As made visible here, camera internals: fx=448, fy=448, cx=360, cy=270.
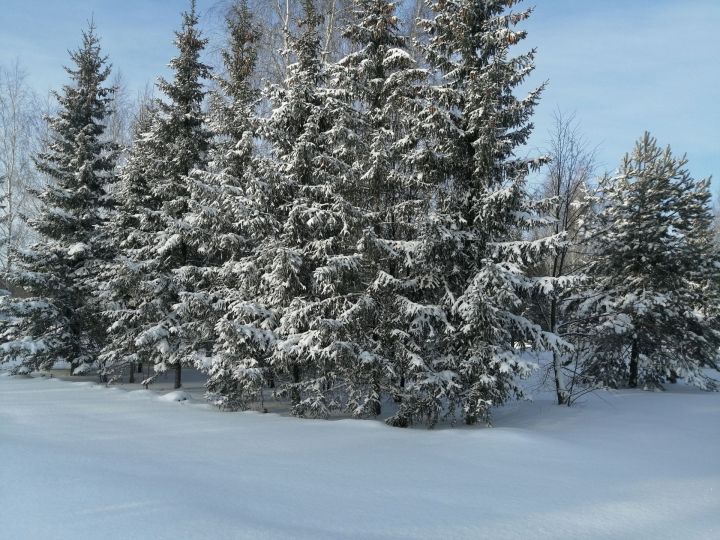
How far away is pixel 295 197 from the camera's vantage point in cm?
1209

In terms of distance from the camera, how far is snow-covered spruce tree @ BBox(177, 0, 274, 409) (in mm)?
11453

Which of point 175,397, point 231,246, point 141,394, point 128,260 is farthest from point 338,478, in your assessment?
point 128,260

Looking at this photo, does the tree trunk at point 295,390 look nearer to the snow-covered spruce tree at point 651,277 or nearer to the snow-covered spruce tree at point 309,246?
the snow-covered spruce tree at point 309,246

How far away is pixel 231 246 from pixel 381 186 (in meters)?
4.50

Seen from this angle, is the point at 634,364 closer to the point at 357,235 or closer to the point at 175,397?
the point at 357,235

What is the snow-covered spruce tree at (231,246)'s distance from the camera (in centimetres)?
1145

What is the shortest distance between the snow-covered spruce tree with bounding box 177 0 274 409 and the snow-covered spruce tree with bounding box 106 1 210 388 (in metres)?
0.67

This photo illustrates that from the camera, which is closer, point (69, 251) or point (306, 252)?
point (306, 252)

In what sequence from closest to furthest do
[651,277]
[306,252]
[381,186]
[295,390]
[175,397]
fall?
[306,252], [381,186], [295,390], [175,397], [651,277]

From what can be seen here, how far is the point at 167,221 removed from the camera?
46.0 ft

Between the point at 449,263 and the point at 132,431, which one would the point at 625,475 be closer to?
the point at 449,263

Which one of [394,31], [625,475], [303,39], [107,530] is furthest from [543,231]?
[107,530]

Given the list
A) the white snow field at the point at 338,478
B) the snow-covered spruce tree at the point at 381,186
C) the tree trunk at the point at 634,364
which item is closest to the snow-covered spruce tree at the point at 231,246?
the white snow field at the point at 338,478

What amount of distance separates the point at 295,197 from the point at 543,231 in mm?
23132
